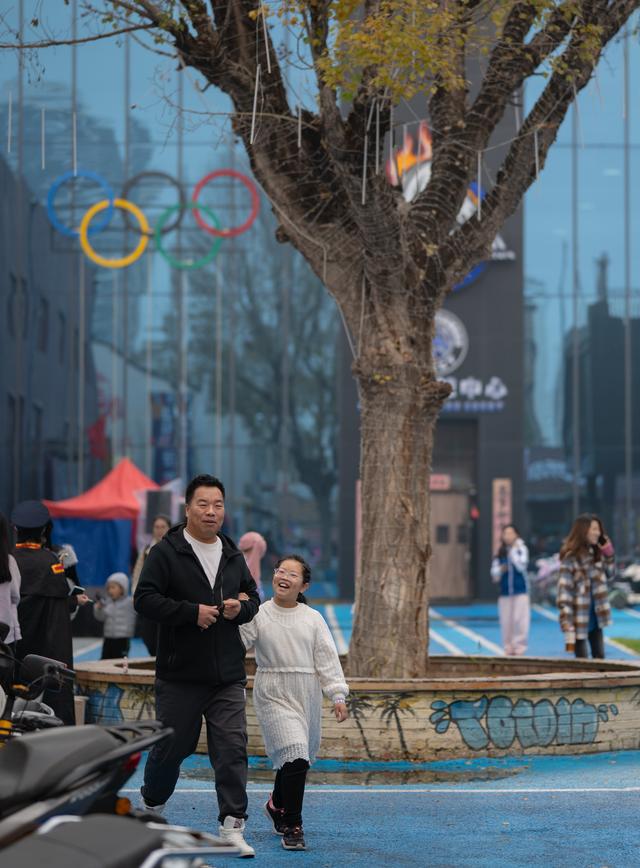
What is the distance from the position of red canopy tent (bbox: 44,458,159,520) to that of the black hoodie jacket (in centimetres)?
1705

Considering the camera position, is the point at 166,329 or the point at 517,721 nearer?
the point at 517,721

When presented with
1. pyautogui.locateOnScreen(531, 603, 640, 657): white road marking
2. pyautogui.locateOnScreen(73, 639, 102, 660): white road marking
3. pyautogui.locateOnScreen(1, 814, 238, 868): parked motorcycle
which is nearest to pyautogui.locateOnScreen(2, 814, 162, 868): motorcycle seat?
pyautogui.locateOnScreen(1, 814, 238, 868): parked motorcycle

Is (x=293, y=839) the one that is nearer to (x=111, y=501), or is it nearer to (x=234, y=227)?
(x=111, y=501)

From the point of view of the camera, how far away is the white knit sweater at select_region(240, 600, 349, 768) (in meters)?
7.96

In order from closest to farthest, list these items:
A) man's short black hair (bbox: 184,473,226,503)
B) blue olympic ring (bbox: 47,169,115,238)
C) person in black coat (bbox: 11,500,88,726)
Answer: man's short black hair (bbox: 184,473,226,503), person in black coat (bbox: 11,500,88,726), blue olympic ring (bbox: 47,169,115,238)

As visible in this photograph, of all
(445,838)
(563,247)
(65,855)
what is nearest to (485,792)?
(445,838)

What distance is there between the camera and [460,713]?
10836mm

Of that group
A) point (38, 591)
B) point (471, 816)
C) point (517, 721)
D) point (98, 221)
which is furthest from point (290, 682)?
point (98, 221)

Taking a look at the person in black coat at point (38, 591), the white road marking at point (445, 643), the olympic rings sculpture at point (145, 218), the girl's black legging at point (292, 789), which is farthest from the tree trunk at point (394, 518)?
the olympic rings sculpture at point (145, 218)

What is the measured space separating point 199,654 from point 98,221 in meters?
27.6

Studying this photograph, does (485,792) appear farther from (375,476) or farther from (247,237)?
(247,237)

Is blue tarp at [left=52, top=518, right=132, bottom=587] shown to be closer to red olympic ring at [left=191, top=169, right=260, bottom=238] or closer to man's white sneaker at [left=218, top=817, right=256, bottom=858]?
red olympic ring at [left=191, top=169, right=260, bottom=238]

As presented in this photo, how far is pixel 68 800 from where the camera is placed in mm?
4570

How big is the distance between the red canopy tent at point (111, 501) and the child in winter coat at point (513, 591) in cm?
736
